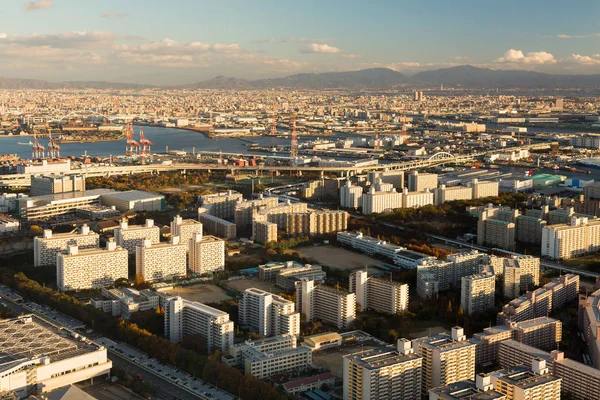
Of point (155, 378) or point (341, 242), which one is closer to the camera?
point (155, 378)

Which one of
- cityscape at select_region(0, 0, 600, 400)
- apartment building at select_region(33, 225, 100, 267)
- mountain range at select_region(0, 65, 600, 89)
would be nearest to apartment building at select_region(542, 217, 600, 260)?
cityscape at select_region(0, 0, 600, 400)

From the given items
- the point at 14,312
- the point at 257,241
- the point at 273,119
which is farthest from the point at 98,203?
the point at 273,119

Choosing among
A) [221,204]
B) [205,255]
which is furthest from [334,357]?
[221,204]

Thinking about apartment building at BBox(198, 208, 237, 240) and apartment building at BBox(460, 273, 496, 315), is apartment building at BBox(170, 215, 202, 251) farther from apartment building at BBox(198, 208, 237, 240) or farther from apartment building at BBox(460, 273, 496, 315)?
apartment building at BBox(460, 273, 496, 315)

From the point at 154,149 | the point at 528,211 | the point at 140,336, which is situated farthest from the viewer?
the point at 154,149

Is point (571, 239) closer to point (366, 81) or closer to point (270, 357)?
point (270, 357)

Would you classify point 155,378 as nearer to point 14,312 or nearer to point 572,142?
point 14,312
